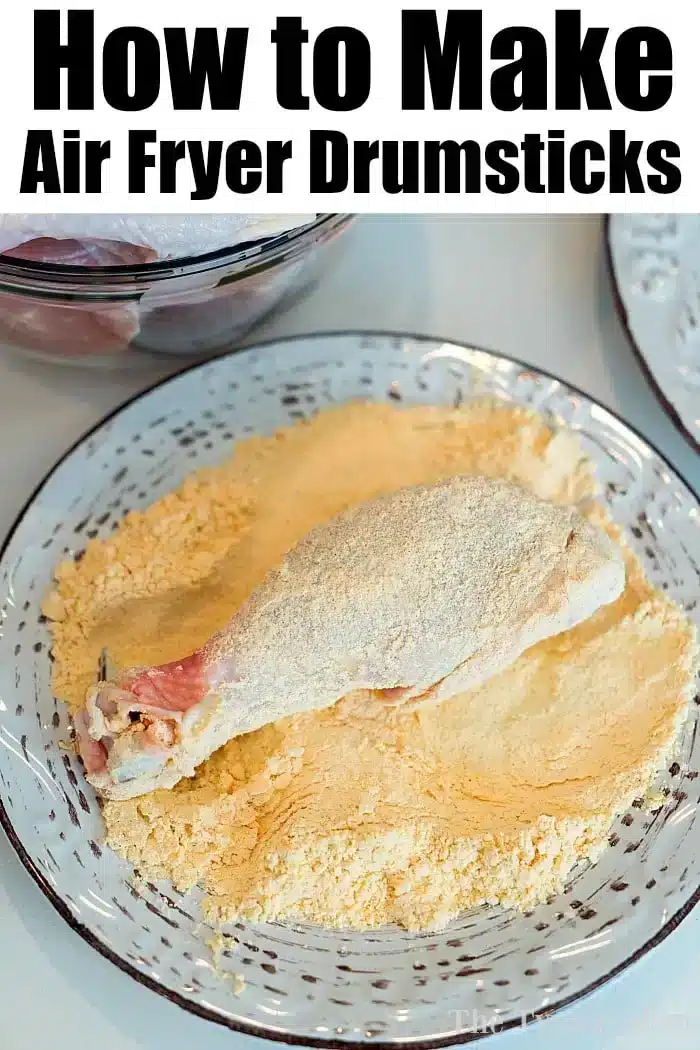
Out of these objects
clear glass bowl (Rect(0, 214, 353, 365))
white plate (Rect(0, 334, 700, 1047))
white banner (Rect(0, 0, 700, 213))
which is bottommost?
white plate (Rect(0, 334, 700, 1047))

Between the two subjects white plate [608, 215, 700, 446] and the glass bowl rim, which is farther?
white plate [608, 215, 700, 446]

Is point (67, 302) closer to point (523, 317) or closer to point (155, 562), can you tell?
point (155, 562)

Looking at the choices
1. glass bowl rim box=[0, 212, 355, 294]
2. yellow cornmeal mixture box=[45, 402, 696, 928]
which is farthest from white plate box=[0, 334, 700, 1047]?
glass bowl rim box=[0, 212, 355, 294]

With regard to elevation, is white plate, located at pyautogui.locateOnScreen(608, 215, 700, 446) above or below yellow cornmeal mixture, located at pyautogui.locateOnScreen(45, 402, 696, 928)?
above

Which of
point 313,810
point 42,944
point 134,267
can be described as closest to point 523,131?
point 134,267

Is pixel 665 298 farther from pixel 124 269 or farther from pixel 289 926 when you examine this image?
pixel 289 926

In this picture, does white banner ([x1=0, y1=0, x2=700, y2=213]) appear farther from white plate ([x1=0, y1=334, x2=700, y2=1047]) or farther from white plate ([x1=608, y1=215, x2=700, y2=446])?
white plate ([x1=0, y1=334, x2=700, y2=1047])

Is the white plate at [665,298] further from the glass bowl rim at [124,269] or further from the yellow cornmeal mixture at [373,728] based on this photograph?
the glass bowl rim at [124,269]
